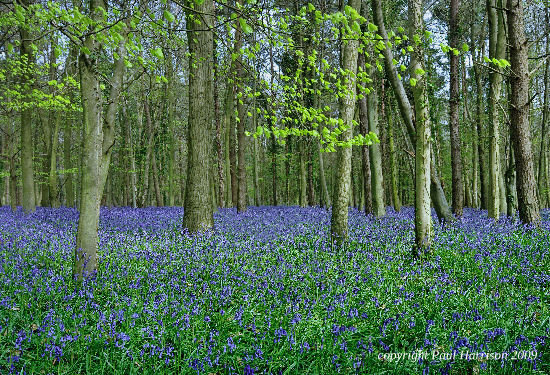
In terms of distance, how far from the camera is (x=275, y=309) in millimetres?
4402

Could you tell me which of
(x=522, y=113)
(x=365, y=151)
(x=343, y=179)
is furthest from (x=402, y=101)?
(x=365, y=151)

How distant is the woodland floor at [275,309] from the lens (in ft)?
10.7

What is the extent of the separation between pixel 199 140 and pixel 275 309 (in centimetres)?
620

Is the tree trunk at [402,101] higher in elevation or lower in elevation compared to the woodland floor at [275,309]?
higher

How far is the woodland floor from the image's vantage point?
3275 millimetres

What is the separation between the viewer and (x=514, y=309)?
416cm

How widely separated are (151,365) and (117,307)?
1445mm

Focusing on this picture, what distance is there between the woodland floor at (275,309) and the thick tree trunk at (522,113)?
189cm

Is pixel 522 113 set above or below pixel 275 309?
above

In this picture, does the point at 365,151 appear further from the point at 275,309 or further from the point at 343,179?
the point at 275,309

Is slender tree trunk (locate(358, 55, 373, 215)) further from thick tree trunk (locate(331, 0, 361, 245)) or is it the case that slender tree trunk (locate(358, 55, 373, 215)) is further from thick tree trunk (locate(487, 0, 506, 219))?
thick tree trunk (locate(331, 0, 361, 245))

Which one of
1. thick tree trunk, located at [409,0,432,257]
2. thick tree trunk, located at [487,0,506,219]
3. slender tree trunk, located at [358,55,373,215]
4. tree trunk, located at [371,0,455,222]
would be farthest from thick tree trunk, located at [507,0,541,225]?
slender tree trunk, located at [358,55,373,215]

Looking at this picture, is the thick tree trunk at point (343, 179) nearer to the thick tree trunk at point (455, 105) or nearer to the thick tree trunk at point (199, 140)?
the thick tree trunk at point (199, 140)

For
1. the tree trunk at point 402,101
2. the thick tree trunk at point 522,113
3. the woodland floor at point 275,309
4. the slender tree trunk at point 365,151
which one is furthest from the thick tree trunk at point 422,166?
the slender tree trunk at point 365,151
